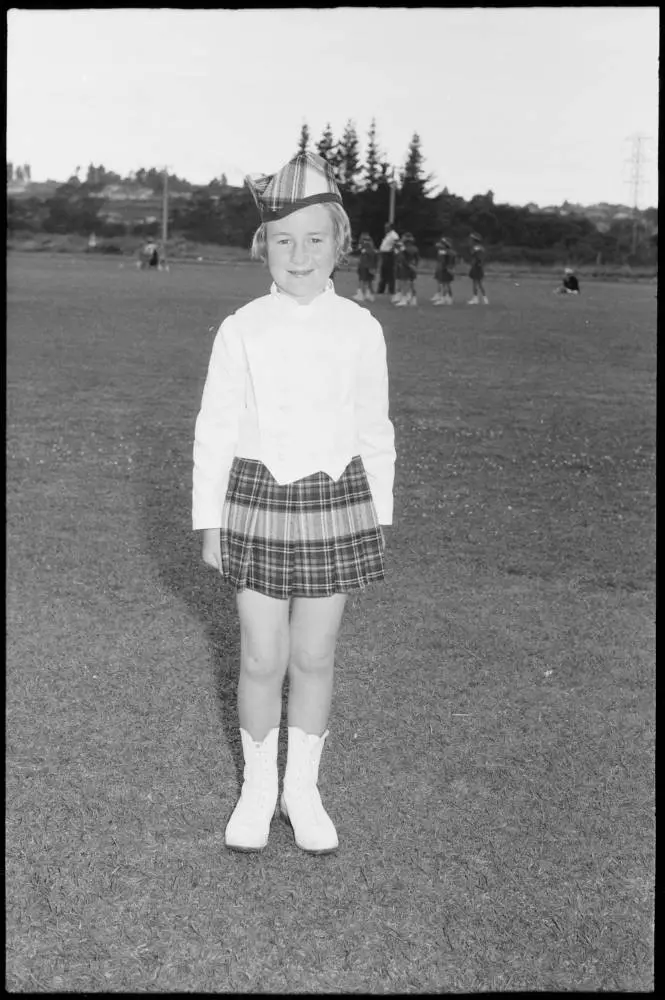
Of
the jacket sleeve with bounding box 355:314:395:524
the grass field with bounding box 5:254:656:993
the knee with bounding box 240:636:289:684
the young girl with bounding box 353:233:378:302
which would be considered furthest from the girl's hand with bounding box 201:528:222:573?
the young girl with bounding box 353:233:378:302

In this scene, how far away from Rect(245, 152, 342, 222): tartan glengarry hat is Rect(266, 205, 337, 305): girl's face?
23mm

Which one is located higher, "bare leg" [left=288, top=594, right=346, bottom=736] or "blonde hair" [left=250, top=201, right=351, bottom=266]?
"blonde hair" [left=250, top=201, right=351, bottom=266]

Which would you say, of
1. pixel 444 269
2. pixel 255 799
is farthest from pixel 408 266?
pixel 255 799

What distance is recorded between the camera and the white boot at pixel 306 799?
348cm

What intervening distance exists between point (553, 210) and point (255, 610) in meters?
68.4

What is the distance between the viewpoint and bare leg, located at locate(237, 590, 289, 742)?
3.46m

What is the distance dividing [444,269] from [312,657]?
77.4ft

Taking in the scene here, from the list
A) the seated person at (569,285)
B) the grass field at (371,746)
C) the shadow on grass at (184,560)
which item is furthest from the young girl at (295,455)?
the seated person at (569,285)

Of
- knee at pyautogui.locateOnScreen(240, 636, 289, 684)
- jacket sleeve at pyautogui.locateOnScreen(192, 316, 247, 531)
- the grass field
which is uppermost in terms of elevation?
jacket sleeve at pyautogui.locateOnScreen(192, 316, 247, 531)

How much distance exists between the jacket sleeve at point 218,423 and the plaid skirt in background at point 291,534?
0.20 feet

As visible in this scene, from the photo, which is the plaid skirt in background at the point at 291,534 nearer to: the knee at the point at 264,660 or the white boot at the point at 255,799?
the knee at the point at 264,660

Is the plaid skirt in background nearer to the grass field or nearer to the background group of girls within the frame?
the grass field

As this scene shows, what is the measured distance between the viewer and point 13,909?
316 centimetres

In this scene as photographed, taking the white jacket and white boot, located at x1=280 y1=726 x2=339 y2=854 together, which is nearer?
the white jacket
